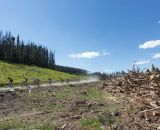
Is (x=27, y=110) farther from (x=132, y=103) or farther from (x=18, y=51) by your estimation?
(x=18, y=51)

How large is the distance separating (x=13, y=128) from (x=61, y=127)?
7.20ft

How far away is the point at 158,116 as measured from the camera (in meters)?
10.5

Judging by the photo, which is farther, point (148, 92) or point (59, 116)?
point (59, 116)

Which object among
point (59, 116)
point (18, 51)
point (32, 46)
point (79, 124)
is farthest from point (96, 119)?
point (32, 46)

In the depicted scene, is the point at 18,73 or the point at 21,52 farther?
the point at 21,52

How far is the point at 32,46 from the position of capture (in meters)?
177

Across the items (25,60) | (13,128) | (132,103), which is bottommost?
(13,128)

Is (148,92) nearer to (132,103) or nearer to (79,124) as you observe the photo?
(132,103)

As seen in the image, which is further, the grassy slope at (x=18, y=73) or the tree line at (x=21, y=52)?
the tree line at (x=21, y=52)

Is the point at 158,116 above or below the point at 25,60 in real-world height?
below

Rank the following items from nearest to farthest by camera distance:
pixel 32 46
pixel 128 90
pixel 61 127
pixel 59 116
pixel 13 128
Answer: pixel 61 127
pixel 13 128
pixel 59 116
pixel 128 90
pixel 32 46

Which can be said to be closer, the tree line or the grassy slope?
the grassy slope

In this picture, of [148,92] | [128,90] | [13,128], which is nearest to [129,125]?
[148,92]

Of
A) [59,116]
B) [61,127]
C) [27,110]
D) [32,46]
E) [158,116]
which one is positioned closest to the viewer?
[158,116]
